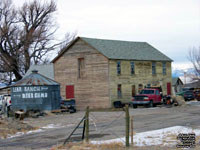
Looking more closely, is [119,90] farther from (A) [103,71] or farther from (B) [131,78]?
Result: (A) [103,71]

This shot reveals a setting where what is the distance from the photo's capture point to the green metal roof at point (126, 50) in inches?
1818

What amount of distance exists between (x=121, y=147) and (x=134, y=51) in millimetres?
36487

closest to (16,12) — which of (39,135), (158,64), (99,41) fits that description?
(99,41)

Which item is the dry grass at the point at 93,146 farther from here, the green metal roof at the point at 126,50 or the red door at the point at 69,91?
the red door at the point at 69,91

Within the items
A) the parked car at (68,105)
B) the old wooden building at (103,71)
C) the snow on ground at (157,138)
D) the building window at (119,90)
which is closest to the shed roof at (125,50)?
the old wooden building at (103,71)

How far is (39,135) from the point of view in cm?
2050

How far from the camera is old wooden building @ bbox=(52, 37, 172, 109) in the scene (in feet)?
146

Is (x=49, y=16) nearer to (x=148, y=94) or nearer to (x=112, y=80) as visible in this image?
(x=112, y=80)

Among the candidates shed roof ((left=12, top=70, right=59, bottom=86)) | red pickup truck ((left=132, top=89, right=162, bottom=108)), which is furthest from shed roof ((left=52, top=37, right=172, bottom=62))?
shed roof ((left=12, top=70, right=59, bottom=86))

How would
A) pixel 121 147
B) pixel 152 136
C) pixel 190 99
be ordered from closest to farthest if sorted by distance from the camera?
pixel 121 147, pixel 152 136, pixel 190 99

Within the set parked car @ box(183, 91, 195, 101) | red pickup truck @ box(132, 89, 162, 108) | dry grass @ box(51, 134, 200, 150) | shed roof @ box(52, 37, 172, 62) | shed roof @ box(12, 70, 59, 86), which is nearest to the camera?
dry grass @ box(51, 134, 200, 150)

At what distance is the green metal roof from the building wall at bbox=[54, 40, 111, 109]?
3.56 feet

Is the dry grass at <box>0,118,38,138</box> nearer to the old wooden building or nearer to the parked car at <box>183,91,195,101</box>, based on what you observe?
the old wooden building

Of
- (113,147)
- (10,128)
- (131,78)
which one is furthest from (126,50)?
(113,147)
